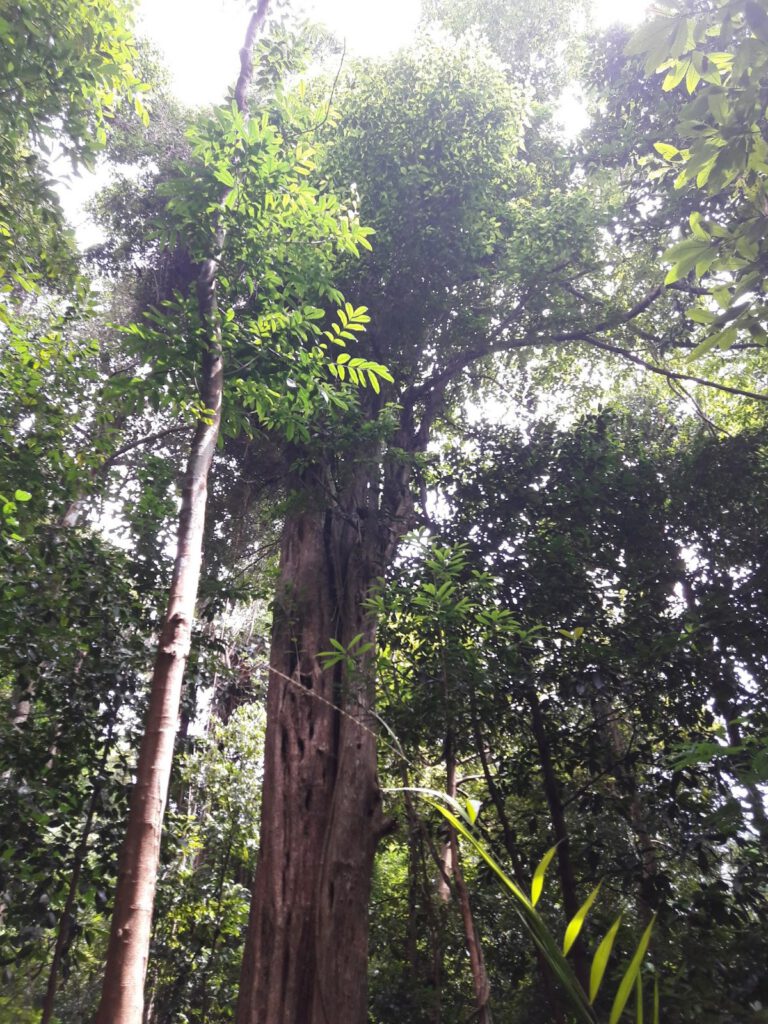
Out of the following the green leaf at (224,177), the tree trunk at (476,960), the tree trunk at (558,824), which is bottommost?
the tree trunk at (476,960)

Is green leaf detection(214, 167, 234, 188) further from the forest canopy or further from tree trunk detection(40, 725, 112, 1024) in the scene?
tree trunk detection(40, 725, 112, 1024)

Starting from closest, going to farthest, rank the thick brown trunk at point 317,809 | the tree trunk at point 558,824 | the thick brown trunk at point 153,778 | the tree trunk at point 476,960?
the thick brown trunk at point 153,778 → the tree trunk at point 476,960 → the tree trunk at point 558,824 → the thick brown trunk at point 317,809

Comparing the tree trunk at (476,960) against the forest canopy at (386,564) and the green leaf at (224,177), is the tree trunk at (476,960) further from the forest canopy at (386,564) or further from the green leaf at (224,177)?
the green leaf at (224,177)

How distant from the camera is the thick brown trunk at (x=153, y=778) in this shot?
1.82 meters

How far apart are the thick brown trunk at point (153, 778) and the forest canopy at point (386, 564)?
0.03 ft

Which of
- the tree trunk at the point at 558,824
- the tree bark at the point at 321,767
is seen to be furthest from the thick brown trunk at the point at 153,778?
the tree trunk at the point at 558,824

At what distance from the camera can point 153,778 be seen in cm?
214

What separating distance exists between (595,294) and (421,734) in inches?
217

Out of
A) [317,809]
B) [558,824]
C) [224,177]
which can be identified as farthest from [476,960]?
[224,177]

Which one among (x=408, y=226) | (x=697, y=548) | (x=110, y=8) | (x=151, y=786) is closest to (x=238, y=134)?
(x=110, y=8)

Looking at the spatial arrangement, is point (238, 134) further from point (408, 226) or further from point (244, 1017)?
point (244, 1017)

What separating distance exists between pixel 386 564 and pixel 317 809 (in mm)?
1940

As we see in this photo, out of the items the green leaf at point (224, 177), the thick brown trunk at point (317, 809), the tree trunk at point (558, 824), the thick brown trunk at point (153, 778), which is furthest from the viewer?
the thick brown trunk at point (317, 809)

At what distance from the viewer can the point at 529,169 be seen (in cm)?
712
